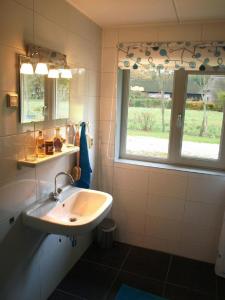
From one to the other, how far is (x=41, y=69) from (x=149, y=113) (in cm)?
141

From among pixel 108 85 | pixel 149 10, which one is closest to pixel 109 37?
pixel 108 85

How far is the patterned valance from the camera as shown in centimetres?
230

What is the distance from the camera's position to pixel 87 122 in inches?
98.9

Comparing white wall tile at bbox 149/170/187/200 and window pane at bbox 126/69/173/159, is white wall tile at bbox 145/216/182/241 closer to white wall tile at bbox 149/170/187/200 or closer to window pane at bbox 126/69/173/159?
white wall tile at bbox 149/170/187/200

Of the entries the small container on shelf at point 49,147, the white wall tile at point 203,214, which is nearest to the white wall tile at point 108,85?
the small container on shelf at point 49,147

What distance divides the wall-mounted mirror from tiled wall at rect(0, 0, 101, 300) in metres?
0.06

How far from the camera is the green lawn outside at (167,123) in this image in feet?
8.52

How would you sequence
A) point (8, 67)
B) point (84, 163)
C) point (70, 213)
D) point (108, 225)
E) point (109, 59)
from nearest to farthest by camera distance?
1. point (8, 67)
2. point (70, 213)
3. point (84, 163)
4. point (109, 59)
5. point (108, 225)

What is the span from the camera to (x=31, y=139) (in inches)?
69.5

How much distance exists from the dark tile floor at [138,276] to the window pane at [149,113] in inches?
41.9

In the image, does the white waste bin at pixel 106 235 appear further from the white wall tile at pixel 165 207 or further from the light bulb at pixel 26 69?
the light bulb at pixel 26 69

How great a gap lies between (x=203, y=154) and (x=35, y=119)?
1.73 metres

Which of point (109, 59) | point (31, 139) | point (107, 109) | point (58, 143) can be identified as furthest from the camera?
point (107, 109)

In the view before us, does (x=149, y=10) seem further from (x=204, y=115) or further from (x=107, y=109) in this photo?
(x=204, y=115)
